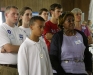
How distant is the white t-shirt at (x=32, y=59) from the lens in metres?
1.95

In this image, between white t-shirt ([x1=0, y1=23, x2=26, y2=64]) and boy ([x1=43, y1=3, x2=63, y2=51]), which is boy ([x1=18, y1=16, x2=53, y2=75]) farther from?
boy ([x1=43, y1=3, x2=63, y2=51])

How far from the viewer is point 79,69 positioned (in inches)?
86.0

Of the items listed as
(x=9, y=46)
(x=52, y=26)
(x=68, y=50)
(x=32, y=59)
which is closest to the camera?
(x=32, y=59)

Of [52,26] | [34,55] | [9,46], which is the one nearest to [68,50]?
[34,55]

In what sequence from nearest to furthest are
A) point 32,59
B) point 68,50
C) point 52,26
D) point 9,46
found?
point 32,59 → point 68,50 → point 9,46 → point 52,26

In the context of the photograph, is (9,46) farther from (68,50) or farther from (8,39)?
(68,50)

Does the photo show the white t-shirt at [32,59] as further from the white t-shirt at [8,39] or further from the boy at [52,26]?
the boy at [52,26]

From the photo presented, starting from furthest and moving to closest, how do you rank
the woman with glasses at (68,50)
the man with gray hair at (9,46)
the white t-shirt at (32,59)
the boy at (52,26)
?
1. the boy at (52,26)
2. the man with gray hair at (9,46)
3. the woman with glasses at (68,50)
4. the white t-shirt at (32,59)

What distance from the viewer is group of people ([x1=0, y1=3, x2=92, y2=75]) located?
2.00 metres

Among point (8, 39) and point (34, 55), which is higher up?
point (8, 39)

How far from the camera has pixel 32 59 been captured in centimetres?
200

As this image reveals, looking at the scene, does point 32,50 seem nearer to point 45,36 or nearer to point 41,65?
point 41,65

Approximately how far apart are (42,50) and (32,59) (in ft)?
0.54

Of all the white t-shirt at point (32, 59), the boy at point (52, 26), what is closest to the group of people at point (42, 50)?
the white t-shirt at point (32, 59)
